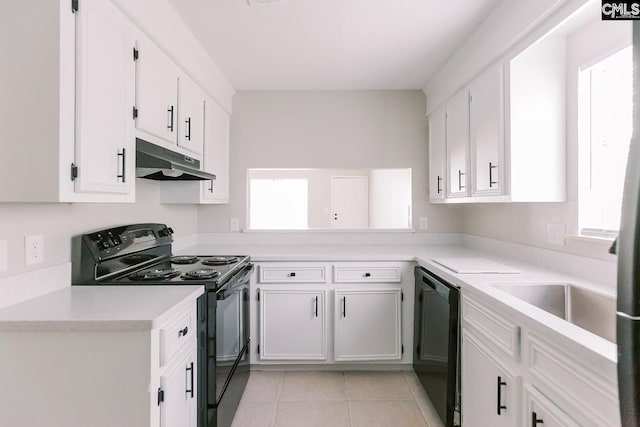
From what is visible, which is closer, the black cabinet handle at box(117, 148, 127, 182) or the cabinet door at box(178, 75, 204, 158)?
the black cabinet handle at box(117, 148, 127, 182)

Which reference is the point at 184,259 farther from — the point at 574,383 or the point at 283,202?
the point at 283,202

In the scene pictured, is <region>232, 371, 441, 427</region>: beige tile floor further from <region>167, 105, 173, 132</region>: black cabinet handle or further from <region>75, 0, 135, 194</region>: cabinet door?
<region>167, 105, 173, 132</region>: black cabinet handle

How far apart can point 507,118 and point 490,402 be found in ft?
4.70

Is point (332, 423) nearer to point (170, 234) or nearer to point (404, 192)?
point (170, 234)

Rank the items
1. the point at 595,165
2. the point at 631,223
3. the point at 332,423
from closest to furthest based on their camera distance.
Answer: the point at 631,223
the point at 595,165
the point at 332,423

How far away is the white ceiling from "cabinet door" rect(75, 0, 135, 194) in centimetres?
58

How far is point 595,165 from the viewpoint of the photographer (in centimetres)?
167

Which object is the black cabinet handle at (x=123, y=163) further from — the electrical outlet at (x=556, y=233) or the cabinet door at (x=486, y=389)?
the electrical outlet at (x=556, y=233)

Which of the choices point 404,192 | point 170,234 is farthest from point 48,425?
point 404,192

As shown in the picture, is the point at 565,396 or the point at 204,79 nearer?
the point at 565,396

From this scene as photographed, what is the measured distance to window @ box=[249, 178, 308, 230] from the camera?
7109 mm

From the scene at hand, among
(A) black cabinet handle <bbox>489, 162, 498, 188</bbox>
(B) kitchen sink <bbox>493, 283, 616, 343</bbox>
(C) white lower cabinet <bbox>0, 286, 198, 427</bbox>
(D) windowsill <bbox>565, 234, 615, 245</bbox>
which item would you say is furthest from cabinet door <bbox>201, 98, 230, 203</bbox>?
(D) windowsill <bbox>565, 234, 615, 245</bbox>

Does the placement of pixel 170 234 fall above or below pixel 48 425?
above

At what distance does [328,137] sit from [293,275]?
1368 mm
